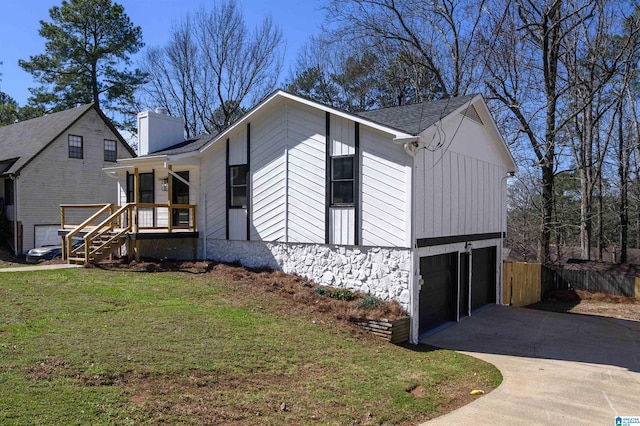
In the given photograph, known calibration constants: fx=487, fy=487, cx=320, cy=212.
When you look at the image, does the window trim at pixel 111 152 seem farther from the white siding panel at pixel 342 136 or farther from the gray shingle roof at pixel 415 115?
the white siding panel at pixel 342 136

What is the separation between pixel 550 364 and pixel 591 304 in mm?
9687

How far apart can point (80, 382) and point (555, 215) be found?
21996mm

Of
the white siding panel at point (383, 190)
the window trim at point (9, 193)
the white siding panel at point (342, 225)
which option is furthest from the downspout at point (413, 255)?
the window trim at point (9, 193)

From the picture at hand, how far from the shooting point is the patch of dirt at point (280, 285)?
35.5ft

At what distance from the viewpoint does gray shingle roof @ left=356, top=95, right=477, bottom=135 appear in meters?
Result: 11.1

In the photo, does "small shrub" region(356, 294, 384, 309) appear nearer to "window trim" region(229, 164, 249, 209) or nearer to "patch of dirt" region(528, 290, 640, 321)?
"window trim" region(229, 164, 249, 209)

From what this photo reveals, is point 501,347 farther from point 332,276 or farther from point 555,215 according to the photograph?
point 555,215

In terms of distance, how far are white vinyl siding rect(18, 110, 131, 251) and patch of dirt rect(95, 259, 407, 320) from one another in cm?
944

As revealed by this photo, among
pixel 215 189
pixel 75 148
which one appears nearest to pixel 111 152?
pixel 75 148

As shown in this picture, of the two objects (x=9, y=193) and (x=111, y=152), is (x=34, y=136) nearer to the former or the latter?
(x=9, y=193)

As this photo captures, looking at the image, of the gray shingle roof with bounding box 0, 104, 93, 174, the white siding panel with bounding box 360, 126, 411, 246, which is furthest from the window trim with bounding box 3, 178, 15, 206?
the white siding panel with bounding box 360, 126, 411, 246

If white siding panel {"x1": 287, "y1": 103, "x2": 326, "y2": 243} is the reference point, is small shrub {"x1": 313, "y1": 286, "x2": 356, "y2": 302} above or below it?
below

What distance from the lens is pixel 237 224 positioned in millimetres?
14633

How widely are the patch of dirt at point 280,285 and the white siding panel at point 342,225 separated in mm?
1330
